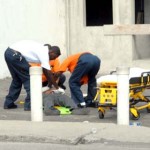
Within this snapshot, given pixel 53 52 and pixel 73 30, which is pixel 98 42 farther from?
pixel 53 52

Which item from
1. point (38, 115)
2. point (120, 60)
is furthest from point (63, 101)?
point (120, 60)

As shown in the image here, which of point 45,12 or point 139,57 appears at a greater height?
point 45,12

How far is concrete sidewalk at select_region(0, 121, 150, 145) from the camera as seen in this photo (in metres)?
9.11

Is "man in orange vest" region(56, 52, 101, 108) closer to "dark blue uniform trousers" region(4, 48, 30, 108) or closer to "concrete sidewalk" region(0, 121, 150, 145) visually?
"dark blue uniform trousers" region(4, 48, 30, 108)

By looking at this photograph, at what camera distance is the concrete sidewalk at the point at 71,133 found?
29.9ft

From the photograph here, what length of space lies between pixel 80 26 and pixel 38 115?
11082 millimetres

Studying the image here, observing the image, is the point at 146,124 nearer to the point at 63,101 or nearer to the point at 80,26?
the point at 63,101

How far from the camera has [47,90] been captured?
12.4m

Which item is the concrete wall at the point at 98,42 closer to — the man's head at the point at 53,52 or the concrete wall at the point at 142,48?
the concrete wall at the point at 142,48

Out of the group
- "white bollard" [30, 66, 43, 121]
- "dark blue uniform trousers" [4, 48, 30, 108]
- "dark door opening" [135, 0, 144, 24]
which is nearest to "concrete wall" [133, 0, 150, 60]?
"dark door opening" [135, 0, 144, 24]

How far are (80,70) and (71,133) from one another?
3.08 meters

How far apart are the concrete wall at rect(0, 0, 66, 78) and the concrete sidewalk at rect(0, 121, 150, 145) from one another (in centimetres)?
934

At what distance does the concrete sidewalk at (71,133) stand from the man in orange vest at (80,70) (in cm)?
223

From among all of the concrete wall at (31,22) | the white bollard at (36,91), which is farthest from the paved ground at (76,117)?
the concrete wall at (31,22)
